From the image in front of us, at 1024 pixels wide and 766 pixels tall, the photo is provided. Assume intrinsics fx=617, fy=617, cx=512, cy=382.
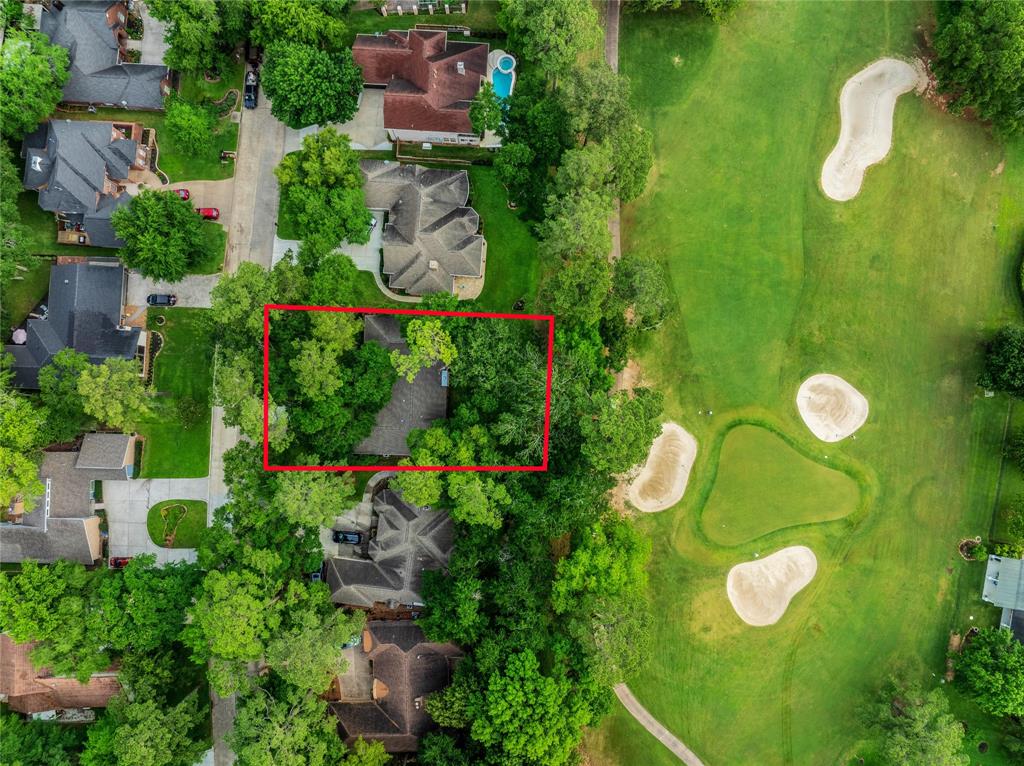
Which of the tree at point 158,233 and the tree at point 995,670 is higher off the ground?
the tree at point 158,233

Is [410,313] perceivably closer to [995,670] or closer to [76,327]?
[76,327]

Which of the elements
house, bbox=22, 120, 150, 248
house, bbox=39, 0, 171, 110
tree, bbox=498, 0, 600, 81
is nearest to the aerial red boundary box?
house, bbox=22, 120, 150, 248

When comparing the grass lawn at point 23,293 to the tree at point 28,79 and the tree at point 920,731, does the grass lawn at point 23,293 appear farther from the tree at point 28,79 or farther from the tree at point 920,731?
the tree at point 920,731

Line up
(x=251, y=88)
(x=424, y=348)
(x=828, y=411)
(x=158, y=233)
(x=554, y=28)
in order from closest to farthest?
(x=424, y=348) → (x=554, y=28) → (x=158, y=233) → (x=828, y=411) → (x=251, y=88)

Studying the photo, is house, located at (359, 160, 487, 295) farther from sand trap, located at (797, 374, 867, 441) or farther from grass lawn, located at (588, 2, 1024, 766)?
sand trap, located at (797, 374, 867, 441)

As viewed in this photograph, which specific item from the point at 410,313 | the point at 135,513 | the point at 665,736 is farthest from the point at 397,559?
the point at 665,736

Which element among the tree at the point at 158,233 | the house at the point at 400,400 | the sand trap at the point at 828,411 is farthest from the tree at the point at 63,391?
the sand trap at the point at 828,411

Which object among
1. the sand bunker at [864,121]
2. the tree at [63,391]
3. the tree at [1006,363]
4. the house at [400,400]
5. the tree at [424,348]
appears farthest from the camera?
the sand bunker at [864,121]
